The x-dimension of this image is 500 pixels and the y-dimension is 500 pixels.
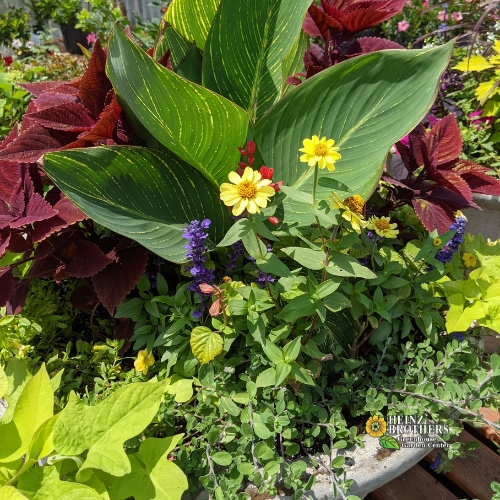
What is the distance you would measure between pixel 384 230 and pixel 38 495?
28.2 inches

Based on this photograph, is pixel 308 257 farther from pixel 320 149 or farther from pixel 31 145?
pixel 31 145

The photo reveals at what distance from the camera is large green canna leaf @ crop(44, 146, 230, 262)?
2.66ft

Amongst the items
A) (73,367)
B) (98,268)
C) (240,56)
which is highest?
(240,56)

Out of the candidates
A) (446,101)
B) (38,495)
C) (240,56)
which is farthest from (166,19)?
(446,101)

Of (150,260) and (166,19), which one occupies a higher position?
(166,19)

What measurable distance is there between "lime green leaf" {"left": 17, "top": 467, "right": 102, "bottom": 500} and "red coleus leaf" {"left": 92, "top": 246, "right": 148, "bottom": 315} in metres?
0.30

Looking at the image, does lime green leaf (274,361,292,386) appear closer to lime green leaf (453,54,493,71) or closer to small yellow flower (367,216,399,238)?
small yellow flower (367,216,399,238)

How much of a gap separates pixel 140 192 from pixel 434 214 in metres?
0.62

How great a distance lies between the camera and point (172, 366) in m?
0.98

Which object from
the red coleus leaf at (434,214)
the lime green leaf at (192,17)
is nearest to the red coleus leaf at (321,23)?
the lime green leaf at (192,17)

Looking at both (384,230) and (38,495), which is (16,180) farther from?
(384,230)

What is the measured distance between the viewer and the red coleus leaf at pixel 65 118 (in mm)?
948

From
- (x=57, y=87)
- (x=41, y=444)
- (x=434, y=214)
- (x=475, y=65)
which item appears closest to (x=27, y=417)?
(x=41, y=444)

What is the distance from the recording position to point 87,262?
901 millimetres
